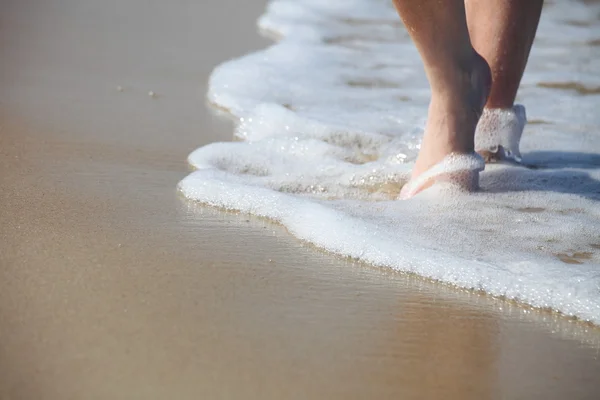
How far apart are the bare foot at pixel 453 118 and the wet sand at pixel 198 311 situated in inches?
18.9

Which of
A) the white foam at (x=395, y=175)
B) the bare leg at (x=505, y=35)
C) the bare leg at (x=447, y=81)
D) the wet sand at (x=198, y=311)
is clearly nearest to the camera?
the wet sand at (x=198, y=311)

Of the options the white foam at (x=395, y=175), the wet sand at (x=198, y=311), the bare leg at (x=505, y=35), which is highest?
the bare leg at (x=505, y=35)

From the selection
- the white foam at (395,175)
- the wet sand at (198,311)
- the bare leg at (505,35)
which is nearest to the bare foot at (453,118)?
the white foam at (395,175)

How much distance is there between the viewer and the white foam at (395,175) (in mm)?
1649

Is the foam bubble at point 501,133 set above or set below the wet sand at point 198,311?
above

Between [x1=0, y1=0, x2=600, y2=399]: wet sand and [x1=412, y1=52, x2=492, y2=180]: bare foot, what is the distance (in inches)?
18.9

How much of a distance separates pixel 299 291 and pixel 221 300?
5.6 inches

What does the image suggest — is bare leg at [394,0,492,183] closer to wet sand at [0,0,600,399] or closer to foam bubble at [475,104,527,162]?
foam bubble at [475,104,527,162]

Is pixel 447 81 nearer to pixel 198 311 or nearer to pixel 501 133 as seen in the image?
pixel 501 133

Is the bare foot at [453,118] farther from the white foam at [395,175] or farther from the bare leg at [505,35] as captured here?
the bare leg at [505,35]

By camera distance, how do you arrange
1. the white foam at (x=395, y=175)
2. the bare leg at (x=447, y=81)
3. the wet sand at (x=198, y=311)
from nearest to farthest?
the wet sand at (x=198, y=311)
the white foam at (x=395, y=175)
the bare leg at (x=447, y=81)

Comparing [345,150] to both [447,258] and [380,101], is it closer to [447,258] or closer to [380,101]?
[380,101]

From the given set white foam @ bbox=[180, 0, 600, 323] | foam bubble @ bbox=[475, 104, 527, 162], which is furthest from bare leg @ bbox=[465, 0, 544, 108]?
white foam @ bbox=[180, 0, 600, 323]

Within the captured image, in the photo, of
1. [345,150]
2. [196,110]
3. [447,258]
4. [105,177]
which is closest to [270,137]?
[345,150]
